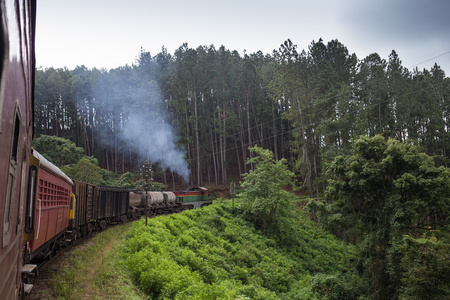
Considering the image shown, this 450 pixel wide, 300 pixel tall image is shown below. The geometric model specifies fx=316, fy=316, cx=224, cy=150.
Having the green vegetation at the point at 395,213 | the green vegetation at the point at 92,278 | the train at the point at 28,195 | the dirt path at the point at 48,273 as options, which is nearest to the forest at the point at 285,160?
the green vegetation at the point at 395,213

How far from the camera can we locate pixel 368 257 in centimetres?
1795

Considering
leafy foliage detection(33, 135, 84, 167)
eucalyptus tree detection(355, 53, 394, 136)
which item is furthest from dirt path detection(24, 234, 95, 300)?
eucalyptus tree detection(355, 53, 394, 136)

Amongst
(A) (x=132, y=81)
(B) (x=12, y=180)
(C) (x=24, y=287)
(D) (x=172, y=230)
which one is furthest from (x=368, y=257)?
(A) (x=132, y=81)

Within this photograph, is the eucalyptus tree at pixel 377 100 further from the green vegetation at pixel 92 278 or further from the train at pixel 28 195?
the green vegetation at pixel 92 278

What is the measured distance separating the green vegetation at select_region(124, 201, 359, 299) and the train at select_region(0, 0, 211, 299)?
2.65m

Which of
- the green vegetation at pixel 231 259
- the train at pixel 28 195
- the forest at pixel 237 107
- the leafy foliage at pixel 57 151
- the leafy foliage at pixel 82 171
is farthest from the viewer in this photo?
the leafy foliage at pixel 57 151

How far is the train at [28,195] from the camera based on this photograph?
1.68 metres

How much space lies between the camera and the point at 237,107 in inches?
2165

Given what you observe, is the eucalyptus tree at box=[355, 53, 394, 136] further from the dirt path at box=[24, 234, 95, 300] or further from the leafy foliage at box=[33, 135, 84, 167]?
the leafy foliage at box=[33, 135, 84, 167]

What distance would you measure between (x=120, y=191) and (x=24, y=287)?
663 inches

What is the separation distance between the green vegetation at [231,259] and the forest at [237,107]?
6.77m

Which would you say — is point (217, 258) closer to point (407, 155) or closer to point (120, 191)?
point (120, 191)

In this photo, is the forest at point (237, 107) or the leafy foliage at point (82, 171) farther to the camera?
the forest at point (237, 107)

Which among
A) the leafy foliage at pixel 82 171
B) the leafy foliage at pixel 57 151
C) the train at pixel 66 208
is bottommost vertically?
the train at pixel 66 208
